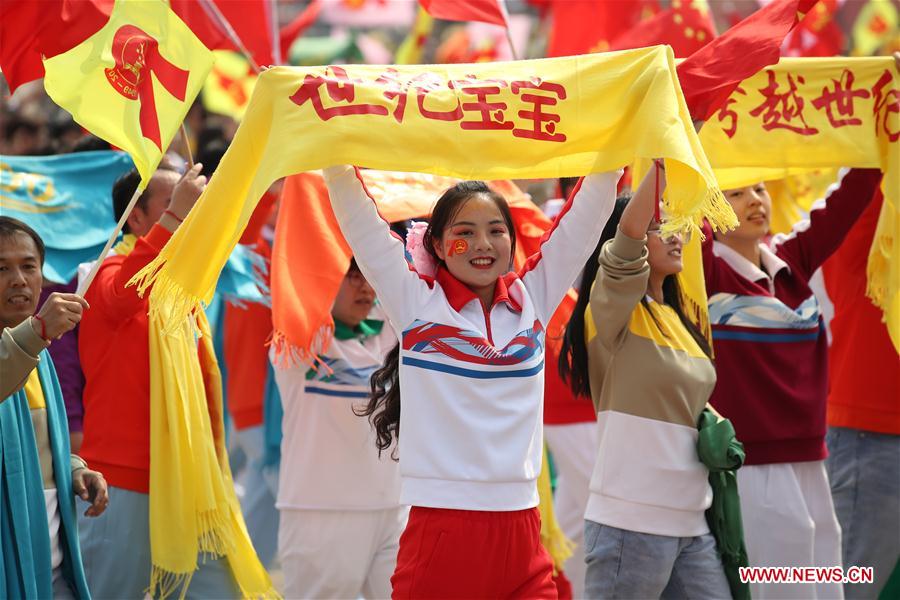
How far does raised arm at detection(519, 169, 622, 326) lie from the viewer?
3.59m

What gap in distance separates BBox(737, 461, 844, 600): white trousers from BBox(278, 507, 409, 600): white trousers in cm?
133

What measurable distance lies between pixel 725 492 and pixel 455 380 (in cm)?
117

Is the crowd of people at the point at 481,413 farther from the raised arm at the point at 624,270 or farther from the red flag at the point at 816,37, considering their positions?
the red flag at the point at 816,37

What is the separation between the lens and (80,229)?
5449 millimetres

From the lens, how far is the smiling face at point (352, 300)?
4859 millimetres

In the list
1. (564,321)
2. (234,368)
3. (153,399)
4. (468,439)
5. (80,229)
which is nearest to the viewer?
(468,439)

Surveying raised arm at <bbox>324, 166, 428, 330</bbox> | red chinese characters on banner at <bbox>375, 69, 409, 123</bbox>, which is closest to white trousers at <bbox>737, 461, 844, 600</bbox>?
raised arm at <bbox>324, 166, 428, 330</bbox>

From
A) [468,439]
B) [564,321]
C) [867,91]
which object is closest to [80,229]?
[564,321]

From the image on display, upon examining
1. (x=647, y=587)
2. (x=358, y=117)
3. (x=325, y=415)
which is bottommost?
(x=647, y=587)

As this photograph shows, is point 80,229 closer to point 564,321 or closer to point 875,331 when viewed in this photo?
point 564,321

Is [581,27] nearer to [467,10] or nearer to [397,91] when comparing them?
[467,10]

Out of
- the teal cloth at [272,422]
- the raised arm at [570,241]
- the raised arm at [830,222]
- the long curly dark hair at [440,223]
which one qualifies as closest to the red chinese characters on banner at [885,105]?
the raised arm at [830,222]

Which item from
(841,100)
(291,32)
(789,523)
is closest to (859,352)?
(789,523)

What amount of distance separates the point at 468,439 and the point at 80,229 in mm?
2739
